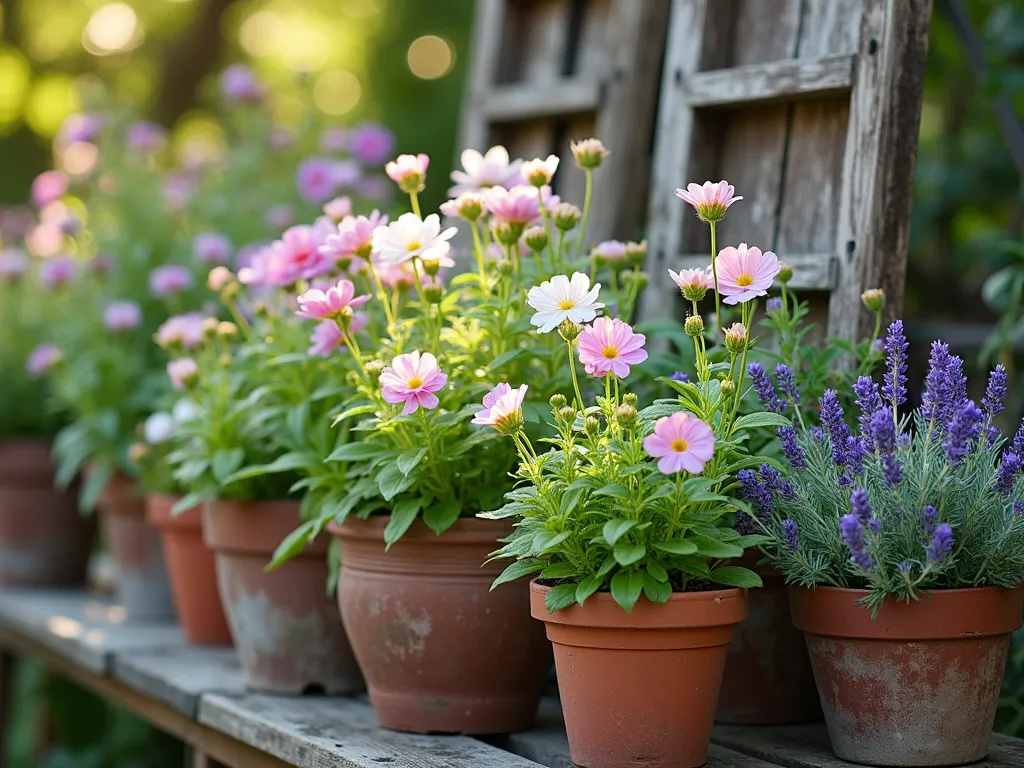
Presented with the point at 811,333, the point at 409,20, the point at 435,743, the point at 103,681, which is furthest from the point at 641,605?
the point at 409,20

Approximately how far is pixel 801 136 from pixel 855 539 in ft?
3.12

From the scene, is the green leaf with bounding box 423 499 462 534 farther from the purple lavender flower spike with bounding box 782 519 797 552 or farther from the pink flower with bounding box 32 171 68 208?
the pink flower with bounding box 32 171 68 208

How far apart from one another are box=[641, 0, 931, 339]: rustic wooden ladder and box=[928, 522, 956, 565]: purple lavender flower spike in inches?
22.2

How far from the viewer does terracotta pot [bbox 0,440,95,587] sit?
11.2 ft

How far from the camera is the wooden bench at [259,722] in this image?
5.59 ft

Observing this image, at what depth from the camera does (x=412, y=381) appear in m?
1.60

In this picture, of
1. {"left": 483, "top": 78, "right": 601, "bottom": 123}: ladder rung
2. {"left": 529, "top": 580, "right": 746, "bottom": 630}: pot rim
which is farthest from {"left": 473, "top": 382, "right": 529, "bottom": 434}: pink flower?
{"left": 483, "top": 78, "right": 601, "bottom": 123}: ladder rung

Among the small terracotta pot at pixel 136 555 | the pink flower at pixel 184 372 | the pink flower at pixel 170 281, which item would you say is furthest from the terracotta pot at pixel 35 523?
the pink flower at pixel 184 372

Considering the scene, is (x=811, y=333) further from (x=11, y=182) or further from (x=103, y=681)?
(x=11, y=182)

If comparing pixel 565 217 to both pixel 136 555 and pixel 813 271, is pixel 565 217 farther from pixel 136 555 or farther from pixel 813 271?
pixel 136 555

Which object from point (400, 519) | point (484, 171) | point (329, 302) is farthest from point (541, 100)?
point (400, 519)

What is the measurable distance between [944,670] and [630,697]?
384 mm

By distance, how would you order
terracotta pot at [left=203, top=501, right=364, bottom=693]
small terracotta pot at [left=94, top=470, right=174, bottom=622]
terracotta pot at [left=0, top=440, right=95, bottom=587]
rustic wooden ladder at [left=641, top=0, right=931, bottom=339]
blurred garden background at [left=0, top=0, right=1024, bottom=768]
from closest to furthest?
1. rustic wooden ladder at [left=641, top=0, right=931, bottom=339]
2. terracotta pot at [left=203, top=501, right=364, bottom=693]
3. small terracotta pot at [left=94, top=470, right=174, bottom=622]
4. blurred garden background at [left=0, top=0, right=1024, bottom=768]
5. terracotta pot at [left=0, top=440, right=95, bottom=587]

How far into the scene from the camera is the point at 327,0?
8.28m
